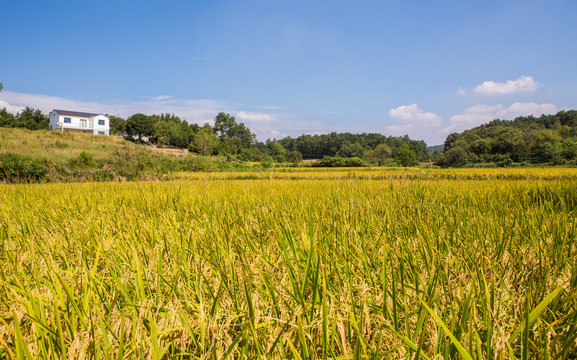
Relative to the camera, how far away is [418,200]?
8.07ft

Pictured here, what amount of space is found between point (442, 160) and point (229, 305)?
66924 millimetres

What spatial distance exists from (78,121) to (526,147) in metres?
84.5

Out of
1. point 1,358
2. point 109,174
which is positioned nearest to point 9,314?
point 1,358

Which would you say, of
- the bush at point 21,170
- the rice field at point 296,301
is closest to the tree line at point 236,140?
the bush at point 21,170

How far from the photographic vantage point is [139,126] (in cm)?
5541

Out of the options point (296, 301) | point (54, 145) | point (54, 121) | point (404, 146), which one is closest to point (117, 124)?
point (54, 121)

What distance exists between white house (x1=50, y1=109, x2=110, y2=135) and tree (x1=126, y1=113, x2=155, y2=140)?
4.43m

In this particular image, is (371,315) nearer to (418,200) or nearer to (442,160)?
(418,200)

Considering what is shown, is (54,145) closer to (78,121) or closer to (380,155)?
(78,121)

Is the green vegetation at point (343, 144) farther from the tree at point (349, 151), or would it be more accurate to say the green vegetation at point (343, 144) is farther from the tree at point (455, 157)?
the tree at point (455, 157)

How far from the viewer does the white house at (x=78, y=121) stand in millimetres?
48875

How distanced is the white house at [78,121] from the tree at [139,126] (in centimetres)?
443

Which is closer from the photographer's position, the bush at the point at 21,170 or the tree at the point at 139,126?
the bush at the point at 21,170

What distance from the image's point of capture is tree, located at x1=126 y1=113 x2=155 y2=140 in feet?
180
